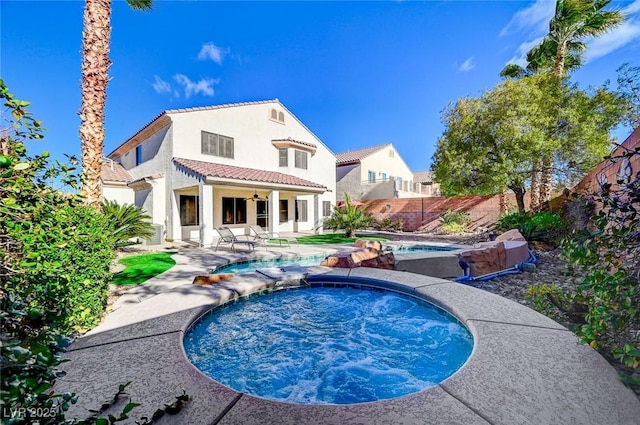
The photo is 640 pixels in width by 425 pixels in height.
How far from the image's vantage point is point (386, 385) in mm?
3363

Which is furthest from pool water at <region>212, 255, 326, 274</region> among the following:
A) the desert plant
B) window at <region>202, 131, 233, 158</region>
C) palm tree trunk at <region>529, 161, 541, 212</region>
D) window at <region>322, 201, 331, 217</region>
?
palm tree trunk at <region>529, 161, 541, 212</region>

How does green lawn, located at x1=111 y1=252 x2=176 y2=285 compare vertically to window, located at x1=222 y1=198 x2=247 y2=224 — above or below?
below

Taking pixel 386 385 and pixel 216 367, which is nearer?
pixel 386 385

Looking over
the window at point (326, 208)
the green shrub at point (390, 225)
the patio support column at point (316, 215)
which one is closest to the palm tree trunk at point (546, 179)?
the green shrub at point (390, 225)

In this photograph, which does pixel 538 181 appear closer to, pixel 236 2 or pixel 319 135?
pixel 319 135

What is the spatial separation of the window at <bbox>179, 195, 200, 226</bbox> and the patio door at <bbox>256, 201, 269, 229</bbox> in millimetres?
4121

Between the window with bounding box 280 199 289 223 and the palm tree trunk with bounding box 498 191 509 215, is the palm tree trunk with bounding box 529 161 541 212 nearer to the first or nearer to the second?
the palm tree trunk with bounding box 498 191 509 215

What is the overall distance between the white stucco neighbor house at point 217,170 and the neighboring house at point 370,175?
7685mm

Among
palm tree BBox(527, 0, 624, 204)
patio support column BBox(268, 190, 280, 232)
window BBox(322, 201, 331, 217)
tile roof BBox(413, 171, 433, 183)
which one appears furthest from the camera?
tile roof BBox(413, 171, 433, 183)

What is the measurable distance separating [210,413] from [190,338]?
220 cm

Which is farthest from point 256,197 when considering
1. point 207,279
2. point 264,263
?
point 207,279

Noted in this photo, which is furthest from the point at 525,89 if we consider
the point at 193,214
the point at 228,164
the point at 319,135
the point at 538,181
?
the point at 193,214

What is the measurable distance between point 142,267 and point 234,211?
934 cm

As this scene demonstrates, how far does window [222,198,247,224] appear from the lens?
17250 mm
